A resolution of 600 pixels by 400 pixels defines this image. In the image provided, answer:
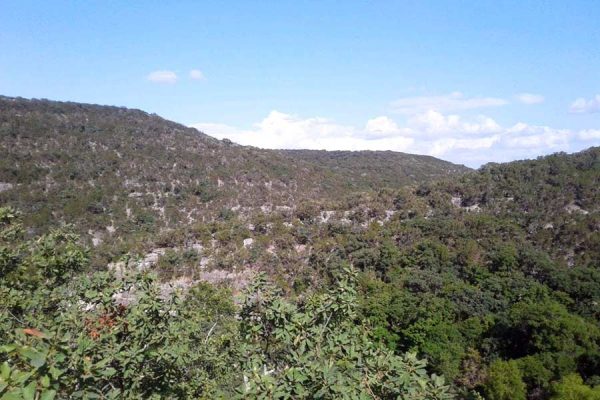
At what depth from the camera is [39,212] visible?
3856 centimetres

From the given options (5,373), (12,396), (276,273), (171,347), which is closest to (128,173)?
(276,273)

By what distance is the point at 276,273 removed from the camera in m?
29.5

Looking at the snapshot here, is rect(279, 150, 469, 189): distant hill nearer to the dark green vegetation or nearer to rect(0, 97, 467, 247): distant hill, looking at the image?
rect(0, 97, 467, 247): distant hill

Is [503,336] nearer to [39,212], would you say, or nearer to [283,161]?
[39,212]

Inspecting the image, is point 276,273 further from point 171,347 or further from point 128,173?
point 128,173

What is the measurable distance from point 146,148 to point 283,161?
2212 centimetres

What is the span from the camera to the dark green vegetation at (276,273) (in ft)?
14.2

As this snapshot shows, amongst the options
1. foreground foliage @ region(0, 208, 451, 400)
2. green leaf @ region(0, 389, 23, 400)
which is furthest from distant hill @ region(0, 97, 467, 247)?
green leaf @ region(0, 389, 23, 400)

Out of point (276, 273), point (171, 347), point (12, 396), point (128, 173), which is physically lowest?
point (276, 273)

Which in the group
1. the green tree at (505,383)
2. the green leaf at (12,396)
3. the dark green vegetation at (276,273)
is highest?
the green leaf at (12,396)

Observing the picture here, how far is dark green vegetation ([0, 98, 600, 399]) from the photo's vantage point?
14.2 feet

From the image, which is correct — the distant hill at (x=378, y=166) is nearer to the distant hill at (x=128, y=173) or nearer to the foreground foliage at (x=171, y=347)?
the distant hill at (x=128, y=173)

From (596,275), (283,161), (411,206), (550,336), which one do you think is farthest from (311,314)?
(283,161)

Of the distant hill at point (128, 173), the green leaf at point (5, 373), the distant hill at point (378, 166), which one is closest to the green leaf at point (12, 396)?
the green leaf at point (5, 373)
